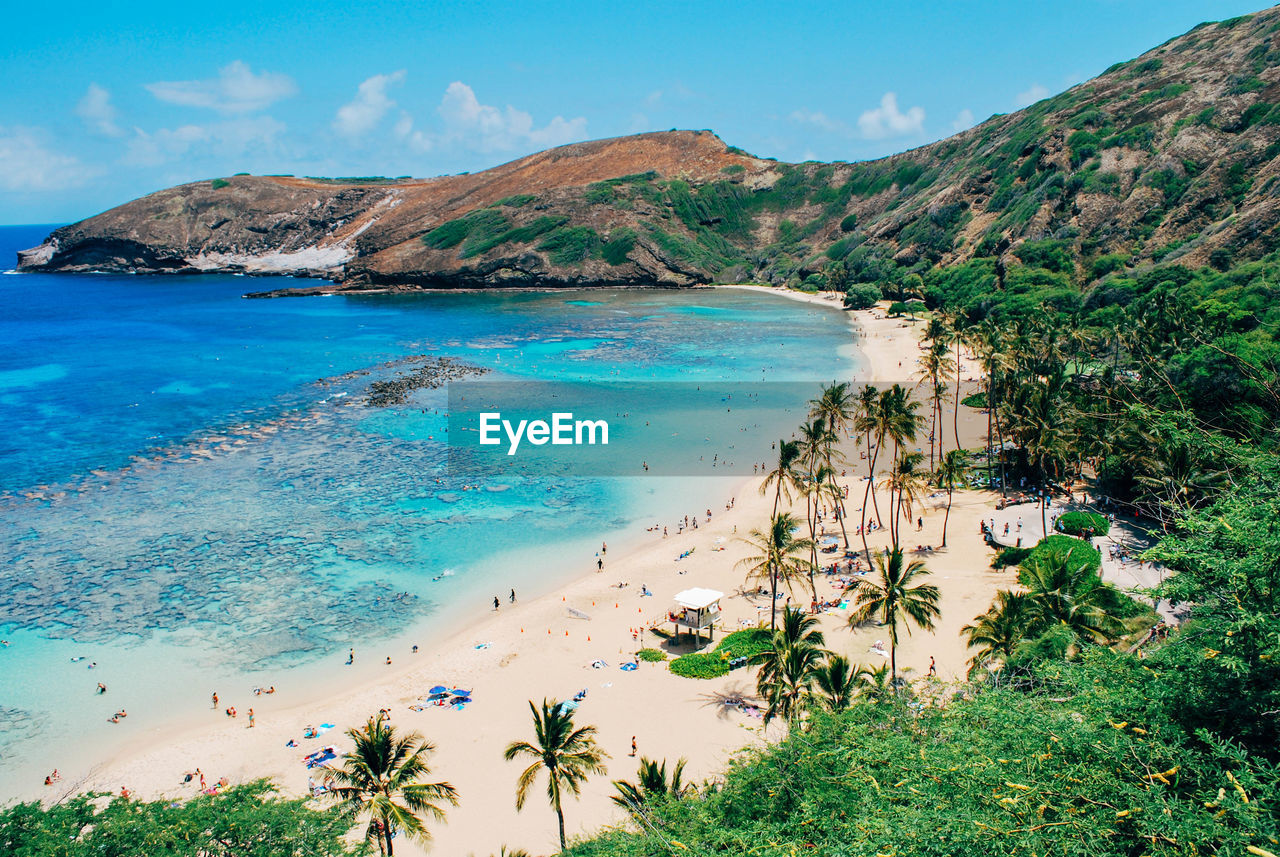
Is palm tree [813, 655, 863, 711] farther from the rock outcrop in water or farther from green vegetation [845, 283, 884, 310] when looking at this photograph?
green vegetation [845, 283, 884, 310]

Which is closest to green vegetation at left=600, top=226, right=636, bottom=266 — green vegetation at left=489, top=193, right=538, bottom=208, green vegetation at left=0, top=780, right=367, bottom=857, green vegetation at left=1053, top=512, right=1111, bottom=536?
green vegetation at left=489, top=193, right=538, bottom=208

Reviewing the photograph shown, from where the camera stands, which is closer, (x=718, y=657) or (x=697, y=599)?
(x=718, y=657)

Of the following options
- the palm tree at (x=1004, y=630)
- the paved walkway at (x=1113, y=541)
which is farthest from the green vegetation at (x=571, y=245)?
the palm tree at (x=1004, y=630)

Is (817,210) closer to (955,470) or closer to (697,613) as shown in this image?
(955,470)

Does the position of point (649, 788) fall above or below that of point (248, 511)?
below

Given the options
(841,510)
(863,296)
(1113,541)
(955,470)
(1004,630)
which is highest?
(863,296)

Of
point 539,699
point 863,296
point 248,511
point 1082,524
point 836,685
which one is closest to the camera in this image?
point 836,685

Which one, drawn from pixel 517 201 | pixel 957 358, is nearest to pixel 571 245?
pixel 517 201
